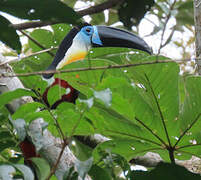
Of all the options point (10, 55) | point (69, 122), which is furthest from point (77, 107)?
point (10, 55)

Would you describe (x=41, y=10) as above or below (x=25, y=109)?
above

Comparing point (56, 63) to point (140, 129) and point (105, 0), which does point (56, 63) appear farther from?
point (140, 129)

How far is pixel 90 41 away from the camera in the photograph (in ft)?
9.91

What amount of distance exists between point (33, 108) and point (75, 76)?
0.17 meters

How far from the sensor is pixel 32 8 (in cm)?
85

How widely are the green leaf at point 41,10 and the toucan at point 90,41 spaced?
4.91ft

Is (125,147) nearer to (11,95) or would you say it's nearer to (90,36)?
(11,95)

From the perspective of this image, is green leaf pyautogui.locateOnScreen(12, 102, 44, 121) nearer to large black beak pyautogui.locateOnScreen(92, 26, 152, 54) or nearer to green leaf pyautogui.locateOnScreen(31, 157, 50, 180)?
green leaf pyautogui.locateOnScreen(31, 157, 50, 180)

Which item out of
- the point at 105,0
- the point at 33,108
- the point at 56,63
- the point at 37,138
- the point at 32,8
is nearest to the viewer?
the point at 32,8

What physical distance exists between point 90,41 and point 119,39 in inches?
16.9

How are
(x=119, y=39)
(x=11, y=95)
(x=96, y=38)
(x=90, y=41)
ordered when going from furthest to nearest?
1. (x=90, y=41)
2. (x=96, y=38)
3. (x=119, y=39)
4. (x=11, y=95)

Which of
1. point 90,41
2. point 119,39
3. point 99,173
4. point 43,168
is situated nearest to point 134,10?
point 99,173

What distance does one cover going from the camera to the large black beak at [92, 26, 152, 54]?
2446 mm

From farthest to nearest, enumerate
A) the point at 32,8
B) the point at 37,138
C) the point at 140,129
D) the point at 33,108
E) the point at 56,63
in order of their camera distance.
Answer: the point at 56,63 < the point at 140,129 < the point at 33,108 < the point at 37,138 < the point at 32,8
